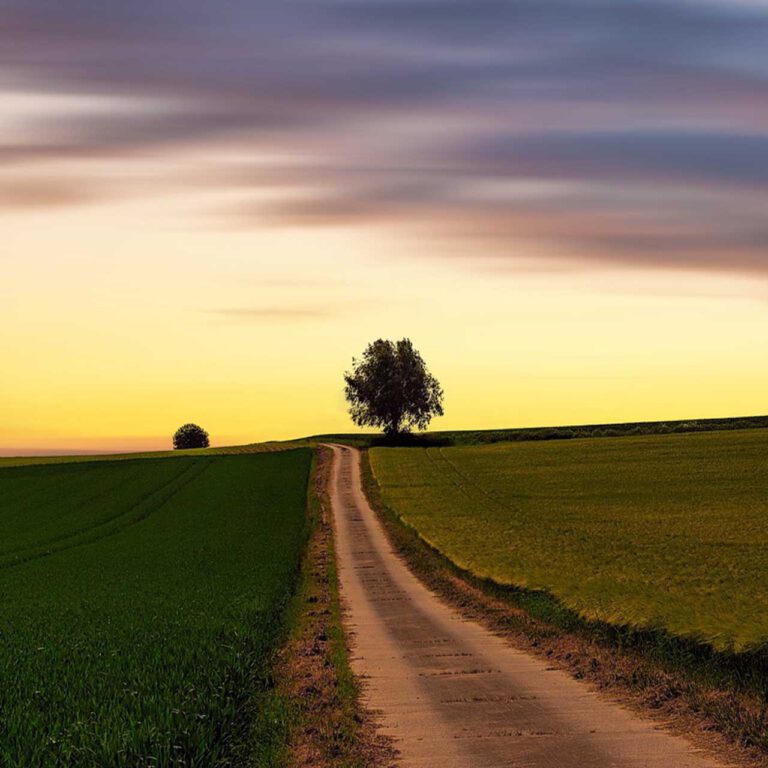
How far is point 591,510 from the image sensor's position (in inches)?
2367

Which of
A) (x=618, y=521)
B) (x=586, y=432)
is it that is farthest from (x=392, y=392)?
(x=618, y=521)

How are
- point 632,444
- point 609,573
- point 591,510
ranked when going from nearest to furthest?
point 609,573 < point 591,510 < point 632,444

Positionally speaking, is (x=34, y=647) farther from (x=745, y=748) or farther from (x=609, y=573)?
(x=609, y=573)

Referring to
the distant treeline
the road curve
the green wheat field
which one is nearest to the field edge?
the green wheat field

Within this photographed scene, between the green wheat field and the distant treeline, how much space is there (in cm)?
2475

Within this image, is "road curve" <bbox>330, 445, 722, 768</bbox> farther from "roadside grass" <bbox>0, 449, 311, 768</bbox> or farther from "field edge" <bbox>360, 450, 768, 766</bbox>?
"roadside grass" <bbox>0, 449, 311, 768</bbox>

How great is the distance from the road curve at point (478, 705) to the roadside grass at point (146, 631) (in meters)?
2.30

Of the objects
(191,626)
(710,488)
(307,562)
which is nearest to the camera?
(191,626)

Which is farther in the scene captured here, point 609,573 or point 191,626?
point 609,573

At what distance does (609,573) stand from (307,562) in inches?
666

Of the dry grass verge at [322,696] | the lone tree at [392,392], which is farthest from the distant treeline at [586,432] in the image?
the dry grass verge at [322,696]

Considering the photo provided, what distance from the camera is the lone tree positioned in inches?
6127

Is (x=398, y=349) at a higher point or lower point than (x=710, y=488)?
higher

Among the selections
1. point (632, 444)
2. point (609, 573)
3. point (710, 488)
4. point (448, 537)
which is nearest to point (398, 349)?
point (632, 444)
